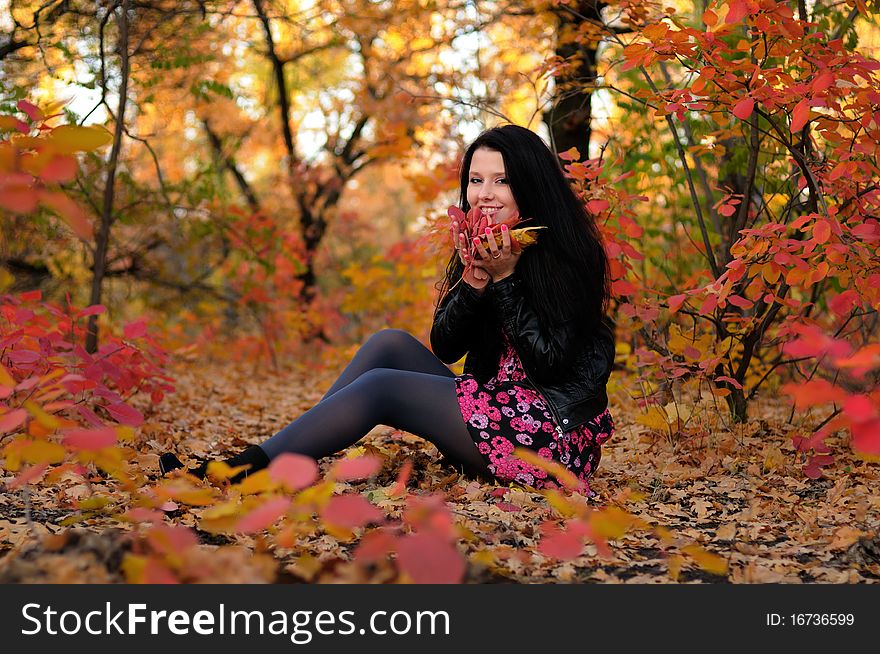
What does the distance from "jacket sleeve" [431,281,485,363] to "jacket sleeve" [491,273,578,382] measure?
101 mm

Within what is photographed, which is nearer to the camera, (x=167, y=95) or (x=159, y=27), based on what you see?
(x=159, y=27)

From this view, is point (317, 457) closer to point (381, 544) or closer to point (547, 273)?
point (547, 273)

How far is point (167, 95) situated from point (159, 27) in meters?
3.10

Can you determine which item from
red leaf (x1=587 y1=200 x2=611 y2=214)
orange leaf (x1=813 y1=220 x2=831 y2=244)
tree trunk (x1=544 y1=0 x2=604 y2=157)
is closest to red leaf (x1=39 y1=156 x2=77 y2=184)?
orange leaf (x1=813 y1=220 x2=831 y2=244)

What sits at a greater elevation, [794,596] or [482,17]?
[482,17]

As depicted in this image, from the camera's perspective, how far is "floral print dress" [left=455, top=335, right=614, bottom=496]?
2453 millimetres

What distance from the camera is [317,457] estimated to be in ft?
8.06

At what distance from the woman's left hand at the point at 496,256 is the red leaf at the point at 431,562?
4.70 ft

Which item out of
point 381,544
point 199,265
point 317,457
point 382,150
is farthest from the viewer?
point 199,265

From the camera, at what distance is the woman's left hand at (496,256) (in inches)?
96.0

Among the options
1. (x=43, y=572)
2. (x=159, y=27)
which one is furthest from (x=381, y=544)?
(x=159, y=27)

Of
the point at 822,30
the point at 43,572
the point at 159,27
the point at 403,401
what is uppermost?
the point at 159,27

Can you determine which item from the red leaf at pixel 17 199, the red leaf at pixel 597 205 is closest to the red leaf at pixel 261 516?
the red leaf at pixel 17 199

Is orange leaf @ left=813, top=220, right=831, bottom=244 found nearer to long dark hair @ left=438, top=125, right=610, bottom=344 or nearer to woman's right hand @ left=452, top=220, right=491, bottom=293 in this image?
long dark hair @ left=438, top=125, right=610, bottom=344
